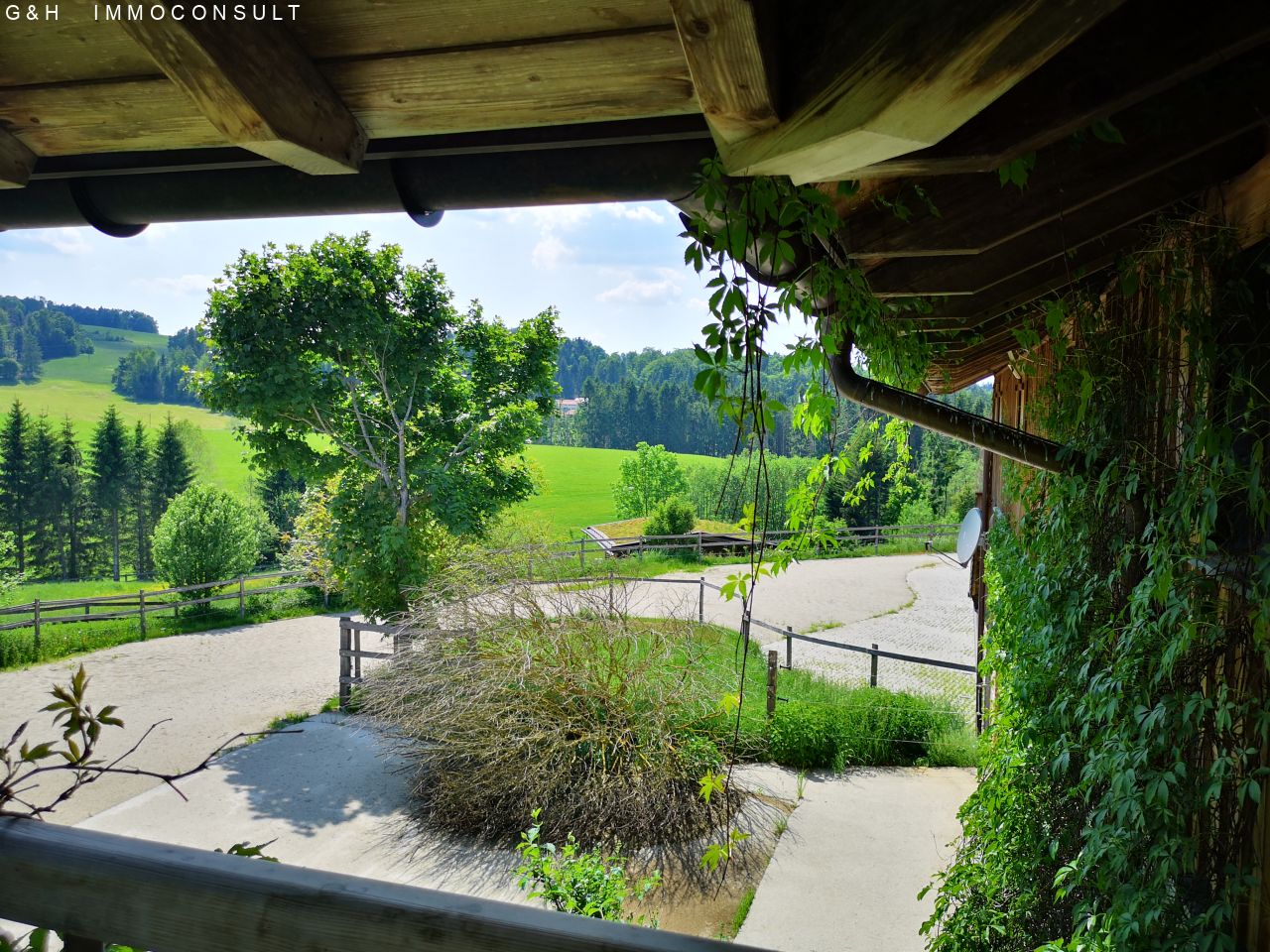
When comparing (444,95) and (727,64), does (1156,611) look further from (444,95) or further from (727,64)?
(444,95)

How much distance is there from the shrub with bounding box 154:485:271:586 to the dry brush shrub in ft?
34.7

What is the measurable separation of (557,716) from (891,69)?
17.8 ft

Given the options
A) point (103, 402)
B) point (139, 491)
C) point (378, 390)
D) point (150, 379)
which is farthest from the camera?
point (150, 379)

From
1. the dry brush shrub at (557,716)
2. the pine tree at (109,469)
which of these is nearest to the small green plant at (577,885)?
the dry brush shrub at (557,716)

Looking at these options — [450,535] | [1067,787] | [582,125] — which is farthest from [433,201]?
[450,535]

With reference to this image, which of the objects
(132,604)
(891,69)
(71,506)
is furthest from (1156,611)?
(71,506)

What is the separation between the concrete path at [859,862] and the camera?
402 centimetres

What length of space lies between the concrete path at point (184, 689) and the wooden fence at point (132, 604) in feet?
2.79

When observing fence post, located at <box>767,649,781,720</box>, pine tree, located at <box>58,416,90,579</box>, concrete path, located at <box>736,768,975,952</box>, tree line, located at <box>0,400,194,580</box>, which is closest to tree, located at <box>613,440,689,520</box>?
tree line, located at <box>0,400,194,580</box>

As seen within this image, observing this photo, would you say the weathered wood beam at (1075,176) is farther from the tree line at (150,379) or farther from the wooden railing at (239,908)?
the tree line at (150,379)

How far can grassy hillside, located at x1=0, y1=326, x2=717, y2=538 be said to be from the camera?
39.2 metres

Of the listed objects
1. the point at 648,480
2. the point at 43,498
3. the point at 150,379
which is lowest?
the point at 43,498

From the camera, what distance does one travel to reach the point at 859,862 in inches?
187

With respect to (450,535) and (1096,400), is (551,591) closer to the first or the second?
(450,535)
